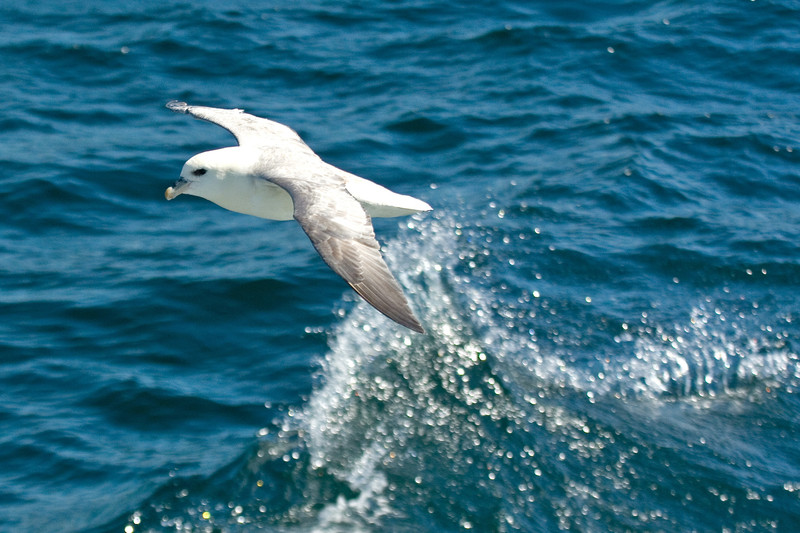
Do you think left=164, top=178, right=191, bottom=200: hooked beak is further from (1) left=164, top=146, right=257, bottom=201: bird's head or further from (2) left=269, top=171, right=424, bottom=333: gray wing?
(2) left=269, top=171, right=424, bottom=333: gray wing

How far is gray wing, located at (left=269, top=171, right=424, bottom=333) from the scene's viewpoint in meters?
6.21

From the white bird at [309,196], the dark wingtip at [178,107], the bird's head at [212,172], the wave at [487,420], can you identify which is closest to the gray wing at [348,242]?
the white bird at [309,196]

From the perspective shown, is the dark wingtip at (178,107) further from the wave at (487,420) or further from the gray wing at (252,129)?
the wave at (487,420)

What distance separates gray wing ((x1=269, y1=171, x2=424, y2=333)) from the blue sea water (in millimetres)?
2467

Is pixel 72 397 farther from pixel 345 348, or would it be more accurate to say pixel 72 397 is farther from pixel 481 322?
pixel 481 322

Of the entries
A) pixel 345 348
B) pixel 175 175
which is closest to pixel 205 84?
pixel 175 175

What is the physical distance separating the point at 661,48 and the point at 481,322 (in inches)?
265

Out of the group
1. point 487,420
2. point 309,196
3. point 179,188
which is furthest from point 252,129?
point 487,420

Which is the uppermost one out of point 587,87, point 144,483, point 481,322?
point 587,87

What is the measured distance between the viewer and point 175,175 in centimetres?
1229

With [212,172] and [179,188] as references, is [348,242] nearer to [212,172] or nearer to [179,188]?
[212,172]

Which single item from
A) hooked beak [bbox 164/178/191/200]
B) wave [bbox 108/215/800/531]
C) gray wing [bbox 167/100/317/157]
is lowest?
wave [bbox 108/215/800/531]

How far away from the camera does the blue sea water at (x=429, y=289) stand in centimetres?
835

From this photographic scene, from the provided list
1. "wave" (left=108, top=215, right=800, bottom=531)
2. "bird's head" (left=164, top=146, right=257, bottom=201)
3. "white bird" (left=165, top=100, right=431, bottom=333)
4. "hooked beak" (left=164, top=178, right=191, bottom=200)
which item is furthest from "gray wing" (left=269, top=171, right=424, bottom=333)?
"wave" (left=108, top=215, right=800, bottom=531)
